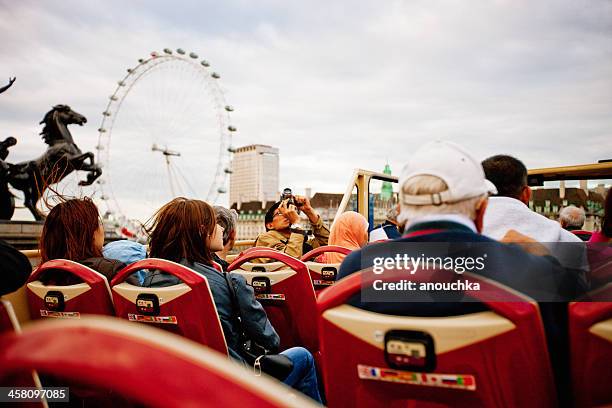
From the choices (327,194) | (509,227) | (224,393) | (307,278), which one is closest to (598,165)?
(509,227)

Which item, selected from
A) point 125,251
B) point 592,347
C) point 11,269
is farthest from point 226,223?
point 592,347

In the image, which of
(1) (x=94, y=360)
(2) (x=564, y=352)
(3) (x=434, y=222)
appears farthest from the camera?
(3) (x=434, y=222)

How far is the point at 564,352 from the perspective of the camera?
47.6 inches

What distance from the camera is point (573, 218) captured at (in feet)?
20.1

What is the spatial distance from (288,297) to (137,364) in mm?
2176

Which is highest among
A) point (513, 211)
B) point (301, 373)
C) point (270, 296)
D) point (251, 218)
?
point (513, 211)

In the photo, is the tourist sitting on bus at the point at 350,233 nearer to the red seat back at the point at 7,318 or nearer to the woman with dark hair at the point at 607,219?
the woman with dark hair at the point at 607,219

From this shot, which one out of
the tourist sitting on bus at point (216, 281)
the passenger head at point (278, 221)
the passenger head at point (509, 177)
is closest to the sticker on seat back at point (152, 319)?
the tourist sitting on bus at point (216, 281)

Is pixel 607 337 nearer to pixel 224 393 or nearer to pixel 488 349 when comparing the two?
pixel 488 349

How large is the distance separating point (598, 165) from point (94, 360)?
4016 mm

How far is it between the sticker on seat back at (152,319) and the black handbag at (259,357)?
0.40m

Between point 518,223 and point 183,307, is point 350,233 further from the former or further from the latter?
point 183,307

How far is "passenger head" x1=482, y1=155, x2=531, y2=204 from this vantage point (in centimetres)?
258

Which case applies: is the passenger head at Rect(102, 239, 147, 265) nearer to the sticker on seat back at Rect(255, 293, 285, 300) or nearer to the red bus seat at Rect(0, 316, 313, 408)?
the sticker on seat back at Rect(255, 293, 285, 300)
